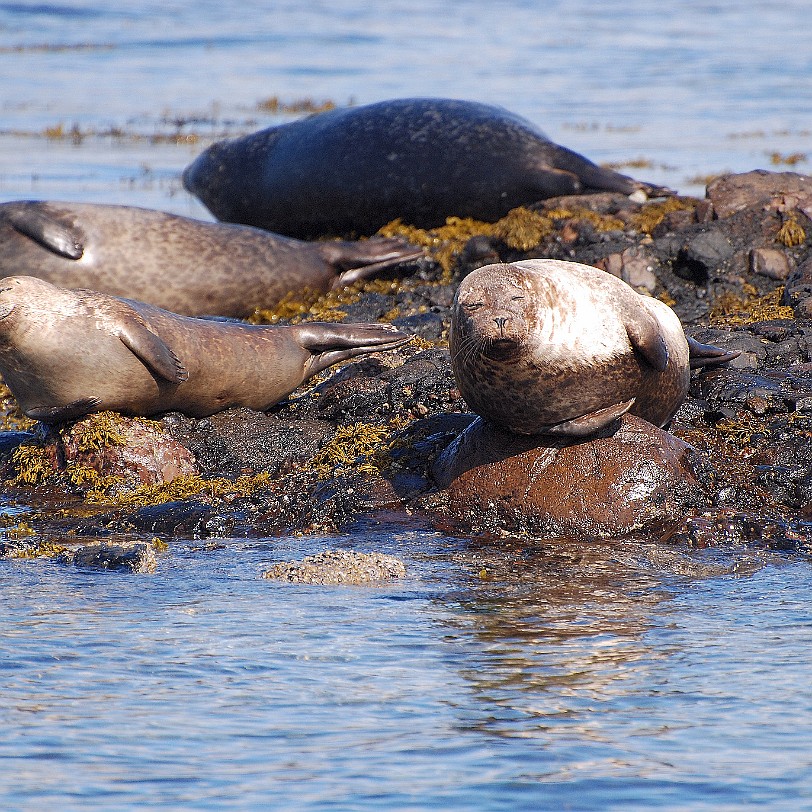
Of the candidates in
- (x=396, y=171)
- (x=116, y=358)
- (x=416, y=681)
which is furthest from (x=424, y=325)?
(x=416, y=681)

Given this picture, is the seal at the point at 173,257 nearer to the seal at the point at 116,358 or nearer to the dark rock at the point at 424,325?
the dark rock at the point at 424,325

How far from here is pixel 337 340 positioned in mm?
7012

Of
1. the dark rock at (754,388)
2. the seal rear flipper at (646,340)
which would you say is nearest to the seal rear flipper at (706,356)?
the dark rock at (754,388)

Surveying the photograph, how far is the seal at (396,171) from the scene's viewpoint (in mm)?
9891

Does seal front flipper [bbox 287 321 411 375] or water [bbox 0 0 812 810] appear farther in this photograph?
seal front flipper [bbox 287 321 411 375]

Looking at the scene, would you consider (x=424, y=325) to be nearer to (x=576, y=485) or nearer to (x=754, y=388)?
(x=754, y=388)

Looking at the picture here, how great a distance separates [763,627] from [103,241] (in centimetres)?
573

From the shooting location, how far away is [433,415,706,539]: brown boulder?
5.25 m

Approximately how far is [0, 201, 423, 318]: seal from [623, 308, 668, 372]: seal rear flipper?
4039 millimetres

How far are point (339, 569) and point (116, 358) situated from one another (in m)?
1.97

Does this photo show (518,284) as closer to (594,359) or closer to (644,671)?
(594,359)

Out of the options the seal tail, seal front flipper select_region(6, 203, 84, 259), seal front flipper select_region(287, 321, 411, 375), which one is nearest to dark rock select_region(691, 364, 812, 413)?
seal front flipper select_region(287, 321, 411, 375)

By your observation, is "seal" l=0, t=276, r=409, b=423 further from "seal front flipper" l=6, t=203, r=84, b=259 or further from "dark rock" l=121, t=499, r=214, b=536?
"seal front flipper" l=6, t=203, r=84, b=259

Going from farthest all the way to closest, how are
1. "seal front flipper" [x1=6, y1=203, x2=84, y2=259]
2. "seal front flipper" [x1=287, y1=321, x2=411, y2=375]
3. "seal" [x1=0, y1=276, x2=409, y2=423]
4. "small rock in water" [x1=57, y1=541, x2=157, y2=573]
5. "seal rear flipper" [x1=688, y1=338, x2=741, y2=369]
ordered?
"seal front flipper" [x1=6, y1=203, x2=84, y2=259] < "seal front flipper" [x1=287, y1=321, x2=411, y2=375] < "seal rear flipper" [x1=688, y1=338, x2=741, y2=369] < "seal" [x1=0, y1=276, x2=409, y2=423] < "small rock in water" [x1=57, y1=541, x2=157, y2=573]
